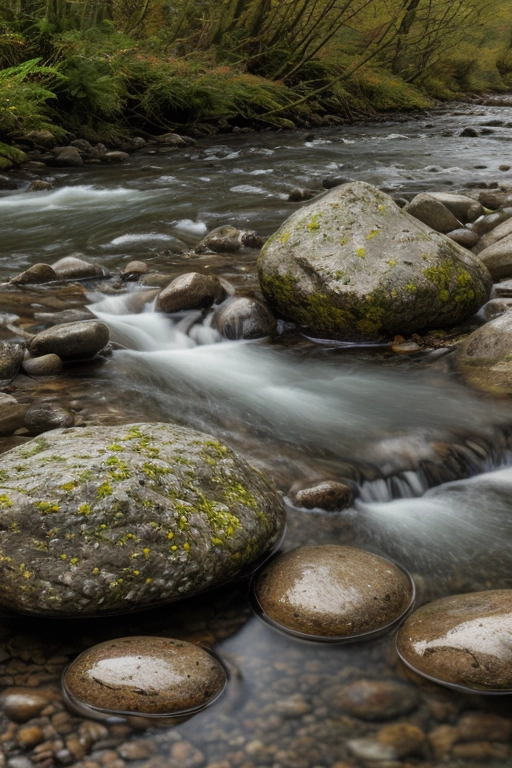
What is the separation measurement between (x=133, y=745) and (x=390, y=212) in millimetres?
4520

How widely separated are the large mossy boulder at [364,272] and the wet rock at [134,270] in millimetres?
1608

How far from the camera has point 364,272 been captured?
5.23 meters

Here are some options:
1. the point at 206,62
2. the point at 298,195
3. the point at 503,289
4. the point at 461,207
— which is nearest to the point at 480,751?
the point at 503,289

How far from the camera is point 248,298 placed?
5.88 meters

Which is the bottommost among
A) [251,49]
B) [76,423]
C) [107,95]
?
[76,423]

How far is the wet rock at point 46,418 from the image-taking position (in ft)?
12.6

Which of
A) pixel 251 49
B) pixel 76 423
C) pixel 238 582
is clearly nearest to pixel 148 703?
pixel 238 582

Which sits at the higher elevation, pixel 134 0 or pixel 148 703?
pixel 134 0

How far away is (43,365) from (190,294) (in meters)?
1.74

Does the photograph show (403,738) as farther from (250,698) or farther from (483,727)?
(250,698)

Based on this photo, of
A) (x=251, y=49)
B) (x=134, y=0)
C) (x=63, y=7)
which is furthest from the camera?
(x=251, y=49)

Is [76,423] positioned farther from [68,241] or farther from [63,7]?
[63,7]

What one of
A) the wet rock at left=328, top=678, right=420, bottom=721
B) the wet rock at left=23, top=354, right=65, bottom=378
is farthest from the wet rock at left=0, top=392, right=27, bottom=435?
the wet rock at left=328, top=678, right=420, bottom=721

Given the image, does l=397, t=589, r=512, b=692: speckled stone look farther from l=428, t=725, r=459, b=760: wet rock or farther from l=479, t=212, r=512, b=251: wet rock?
l=479, t=212, r=512, b=251: wet rock
